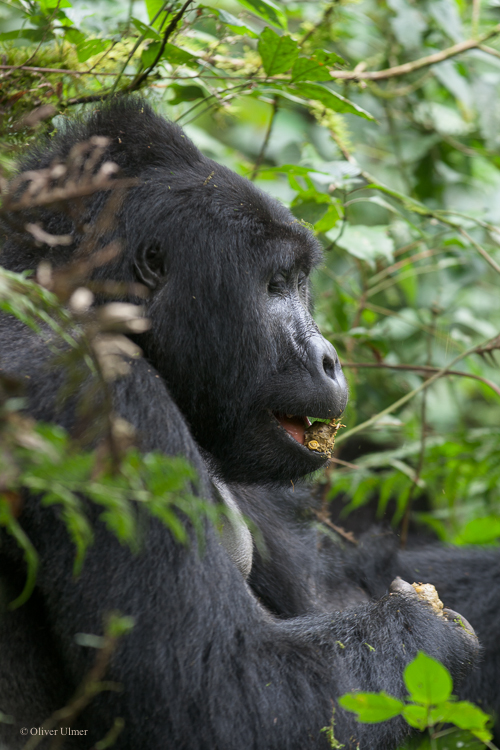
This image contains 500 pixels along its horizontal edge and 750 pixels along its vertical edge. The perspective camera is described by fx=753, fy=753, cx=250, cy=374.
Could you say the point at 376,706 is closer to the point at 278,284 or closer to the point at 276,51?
the point at 278,284

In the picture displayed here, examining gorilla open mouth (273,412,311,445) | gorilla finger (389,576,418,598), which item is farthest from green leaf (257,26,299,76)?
gorilla finger (389,576,418,598)

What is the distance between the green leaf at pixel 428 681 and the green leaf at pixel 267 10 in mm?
2473

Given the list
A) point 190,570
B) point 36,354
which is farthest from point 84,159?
point 190,570

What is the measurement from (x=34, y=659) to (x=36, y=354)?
0.93 metres

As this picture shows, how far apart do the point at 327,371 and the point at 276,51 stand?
1.38m

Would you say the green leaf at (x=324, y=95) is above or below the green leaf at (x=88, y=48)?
below

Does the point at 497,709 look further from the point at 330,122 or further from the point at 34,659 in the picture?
the point at 330,122

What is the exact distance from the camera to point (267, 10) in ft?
9.94

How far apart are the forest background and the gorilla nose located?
2.35 ft

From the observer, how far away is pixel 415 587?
2.61m

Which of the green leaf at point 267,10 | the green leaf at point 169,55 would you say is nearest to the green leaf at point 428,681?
the green leaf at point 169,55

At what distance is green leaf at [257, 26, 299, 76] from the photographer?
297 cm

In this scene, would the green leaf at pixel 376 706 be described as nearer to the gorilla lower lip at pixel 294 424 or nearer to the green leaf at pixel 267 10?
the gorilla lower lip at pixel 294 424

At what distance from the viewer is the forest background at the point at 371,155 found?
9.98ft
